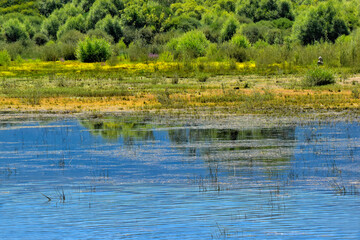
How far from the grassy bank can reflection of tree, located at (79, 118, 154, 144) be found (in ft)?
11.6

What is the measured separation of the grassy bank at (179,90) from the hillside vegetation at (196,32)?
11.8 ft

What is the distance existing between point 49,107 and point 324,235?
64.8 ft

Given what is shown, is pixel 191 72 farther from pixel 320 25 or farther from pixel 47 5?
pixel 47 5

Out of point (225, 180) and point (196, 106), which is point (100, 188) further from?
point (196, 106)

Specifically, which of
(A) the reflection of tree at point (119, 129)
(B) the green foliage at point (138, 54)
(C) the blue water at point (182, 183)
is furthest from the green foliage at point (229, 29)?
(C) the blue water at point (182, 183)

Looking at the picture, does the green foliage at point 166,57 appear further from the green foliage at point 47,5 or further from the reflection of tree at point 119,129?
the green foliage at point 47,5

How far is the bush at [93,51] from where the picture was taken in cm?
5425

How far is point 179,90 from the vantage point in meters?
31.8

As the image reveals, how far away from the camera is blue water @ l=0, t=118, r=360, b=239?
848cm

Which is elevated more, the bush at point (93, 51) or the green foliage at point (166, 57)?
the bush at point (93, 51)

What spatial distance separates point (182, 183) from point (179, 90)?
20.5 meters

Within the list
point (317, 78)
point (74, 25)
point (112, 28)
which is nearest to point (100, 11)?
point (74, 25)

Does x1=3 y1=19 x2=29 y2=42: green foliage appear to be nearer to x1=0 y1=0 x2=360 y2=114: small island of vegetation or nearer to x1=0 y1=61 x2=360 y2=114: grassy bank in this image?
x1=0 y1=0 x2=360 y2=114: small island of vegetation

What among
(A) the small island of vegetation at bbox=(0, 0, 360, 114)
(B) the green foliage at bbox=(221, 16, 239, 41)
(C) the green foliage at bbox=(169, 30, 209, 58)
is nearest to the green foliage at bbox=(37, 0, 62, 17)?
(A) the small island of vegetation at bbox=(0, 0, 360, 114)
